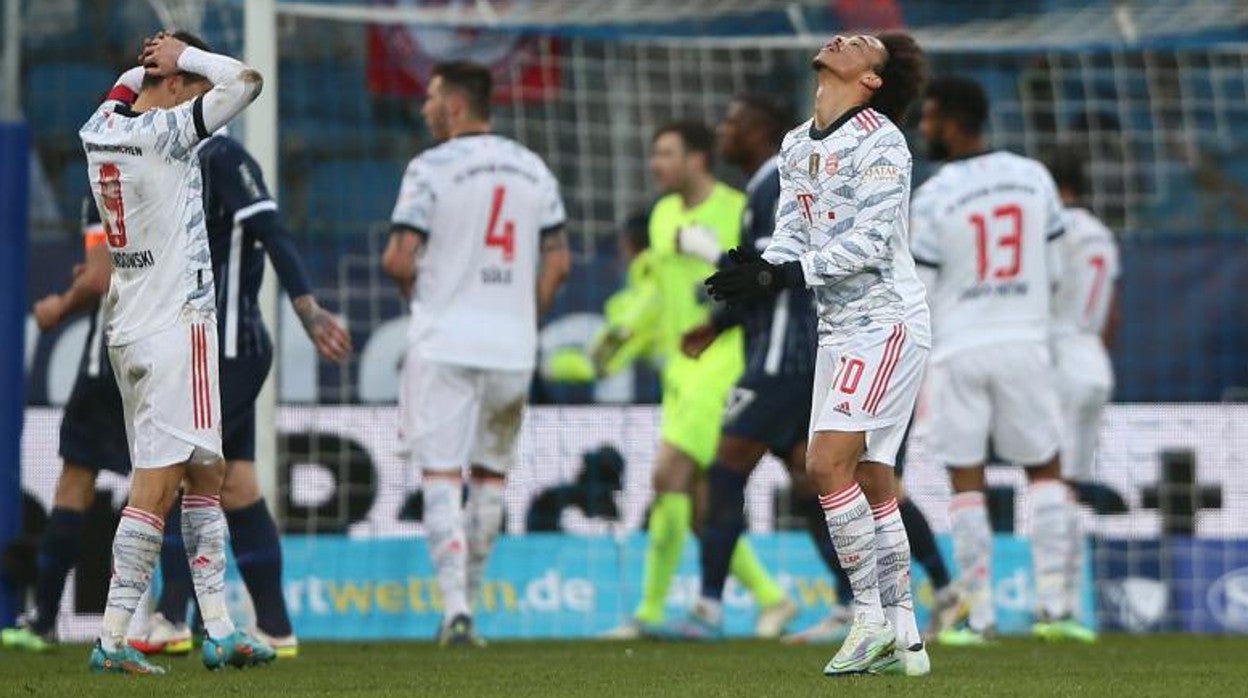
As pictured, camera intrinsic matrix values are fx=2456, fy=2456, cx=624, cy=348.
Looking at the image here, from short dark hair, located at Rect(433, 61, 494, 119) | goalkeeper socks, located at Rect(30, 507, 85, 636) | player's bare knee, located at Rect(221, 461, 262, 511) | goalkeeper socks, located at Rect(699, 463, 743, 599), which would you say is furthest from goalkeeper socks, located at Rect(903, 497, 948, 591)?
goalkeeper socks, located at Rect(30, 507, 85, 636)

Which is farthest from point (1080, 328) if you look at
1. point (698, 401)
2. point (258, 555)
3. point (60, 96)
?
point (60, 96)

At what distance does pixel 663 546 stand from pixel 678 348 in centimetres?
93

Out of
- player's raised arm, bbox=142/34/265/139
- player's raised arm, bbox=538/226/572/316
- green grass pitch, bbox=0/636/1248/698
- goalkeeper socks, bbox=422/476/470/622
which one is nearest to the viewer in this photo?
green grass pitch, bbox=0/636/1248/698

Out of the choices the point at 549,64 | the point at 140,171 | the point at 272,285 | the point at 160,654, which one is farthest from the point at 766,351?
the point at 549,64

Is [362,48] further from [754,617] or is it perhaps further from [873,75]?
[873,75]

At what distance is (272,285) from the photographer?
33.1ft

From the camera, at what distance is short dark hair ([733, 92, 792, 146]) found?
10359mm

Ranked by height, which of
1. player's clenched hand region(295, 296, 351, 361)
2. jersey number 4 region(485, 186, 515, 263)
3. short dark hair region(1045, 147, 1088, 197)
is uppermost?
short dark hair region(1045, 147, 1088, 197)

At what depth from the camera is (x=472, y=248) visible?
987 cm

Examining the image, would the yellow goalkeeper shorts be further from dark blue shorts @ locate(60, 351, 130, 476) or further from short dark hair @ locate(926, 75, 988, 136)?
dark blue shorts @ locate(60, 351, 130, 476)

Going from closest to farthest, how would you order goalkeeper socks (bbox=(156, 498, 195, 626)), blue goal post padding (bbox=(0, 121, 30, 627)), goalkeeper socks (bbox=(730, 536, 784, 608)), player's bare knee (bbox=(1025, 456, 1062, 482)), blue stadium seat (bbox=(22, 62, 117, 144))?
goalkeeper socks (bbox=(156, 498, 195, 626)) → blue goal post padding (bbox=(0, 121, 30, 627)) → player's bare knee (bbox=(1025, 456, 1062, 482)) → goalkeeper socks (bbox=(730, 536, 784, 608)) → blue stadium seat (bbox=(22, 62, 117, 144))

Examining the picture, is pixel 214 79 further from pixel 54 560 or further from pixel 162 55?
pixel 54 560

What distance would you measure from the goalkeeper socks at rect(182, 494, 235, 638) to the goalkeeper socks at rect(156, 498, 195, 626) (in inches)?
55.0

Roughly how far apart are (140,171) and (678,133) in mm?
4212
